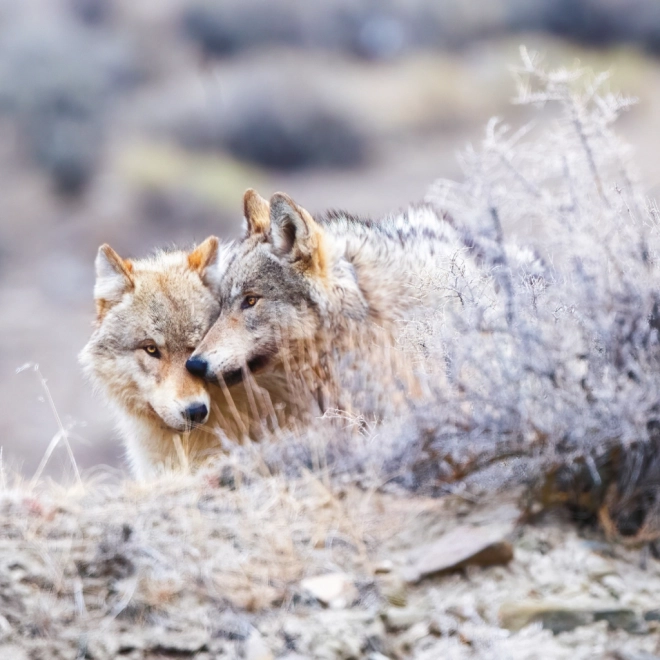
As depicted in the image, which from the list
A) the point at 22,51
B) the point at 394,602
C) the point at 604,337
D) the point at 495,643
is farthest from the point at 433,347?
the point at 22,51

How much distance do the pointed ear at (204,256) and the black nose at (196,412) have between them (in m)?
1.23

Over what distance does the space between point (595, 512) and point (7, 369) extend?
2260 centimetres

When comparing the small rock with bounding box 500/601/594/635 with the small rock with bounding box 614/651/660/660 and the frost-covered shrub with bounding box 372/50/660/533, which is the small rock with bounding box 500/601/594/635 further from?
the frost-covered shrub with bounding box 372/50/660/533

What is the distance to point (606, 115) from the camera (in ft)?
14.2

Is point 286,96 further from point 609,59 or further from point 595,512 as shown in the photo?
point 595,512

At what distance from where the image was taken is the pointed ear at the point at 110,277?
6277 millimetres

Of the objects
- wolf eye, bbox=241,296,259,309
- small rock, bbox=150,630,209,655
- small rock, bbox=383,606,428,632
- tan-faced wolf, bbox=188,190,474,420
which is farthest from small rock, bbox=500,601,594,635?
wolf eye, bbox=241,296,259,309

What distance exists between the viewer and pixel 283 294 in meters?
6.07

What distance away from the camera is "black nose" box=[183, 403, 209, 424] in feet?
18.4

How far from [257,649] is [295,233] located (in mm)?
3469

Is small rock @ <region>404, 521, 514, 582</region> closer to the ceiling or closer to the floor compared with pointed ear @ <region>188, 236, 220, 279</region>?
closer to the floor

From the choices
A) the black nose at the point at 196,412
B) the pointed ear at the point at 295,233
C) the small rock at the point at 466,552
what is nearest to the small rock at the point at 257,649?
the small rock at the point at 466,552

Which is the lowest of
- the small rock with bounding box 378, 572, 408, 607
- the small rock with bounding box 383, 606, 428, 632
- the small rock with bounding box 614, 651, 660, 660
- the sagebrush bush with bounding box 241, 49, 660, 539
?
the small rock with bounding box 614, 651, 660, 660

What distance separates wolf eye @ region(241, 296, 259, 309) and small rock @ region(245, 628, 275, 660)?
3.23 metres
